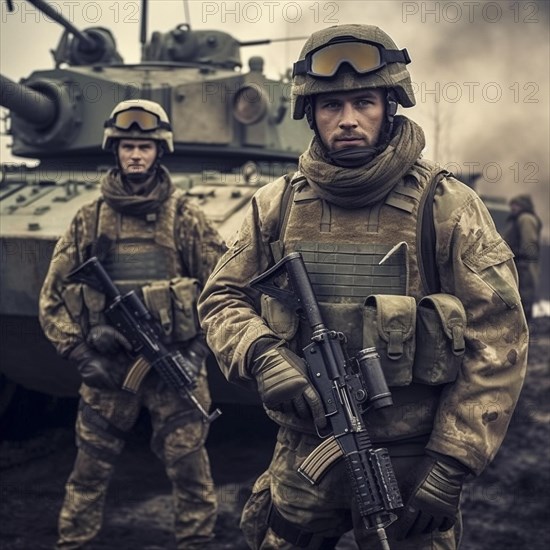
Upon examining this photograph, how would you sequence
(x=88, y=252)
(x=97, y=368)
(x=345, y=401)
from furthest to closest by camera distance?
(x=88, y=252)
(x=97, y=368)
(x=345, y=401)

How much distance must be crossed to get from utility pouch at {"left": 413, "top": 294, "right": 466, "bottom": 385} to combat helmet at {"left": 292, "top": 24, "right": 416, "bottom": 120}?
2.34ft

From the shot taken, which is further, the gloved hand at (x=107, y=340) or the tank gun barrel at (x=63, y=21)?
the tank gun barrel at (x=63, y=21)

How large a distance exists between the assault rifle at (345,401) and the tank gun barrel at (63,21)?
A: 4715mm

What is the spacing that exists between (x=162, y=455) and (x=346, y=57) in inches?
118

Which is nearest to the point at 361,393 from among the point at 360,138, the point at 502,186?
the point at 360,138

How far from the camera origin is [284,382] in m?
3.30

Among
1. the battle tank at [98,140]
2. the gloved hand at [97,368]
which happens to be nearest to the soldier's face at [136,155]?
the gloved hand at [97,368]

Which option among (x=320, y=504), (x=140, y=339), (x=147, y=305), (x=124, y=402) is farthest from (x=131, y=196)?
(x=320, y=504)

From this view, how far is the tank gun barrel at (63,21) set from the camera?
7566mm

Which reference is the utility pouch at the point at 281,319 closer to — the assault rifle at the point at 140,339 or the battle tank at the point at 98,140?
the assault rifle at the point at 140,339

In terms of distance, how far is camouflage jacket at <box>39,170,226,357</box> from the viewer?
5.78 meters

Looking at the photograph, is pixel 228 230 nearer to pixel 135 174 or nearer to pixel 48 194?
pixel 135 174

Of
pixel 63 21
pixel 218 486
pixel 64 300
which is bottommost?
pixel 218 486

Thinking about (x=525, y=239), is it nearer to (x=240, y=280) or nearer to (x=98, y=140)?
(x=98, y=140)
